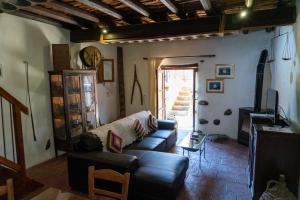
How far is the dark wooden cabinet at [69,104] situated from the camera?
397 centimetres

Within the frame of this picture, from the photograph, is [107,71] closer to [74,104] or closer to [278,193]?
[74,104]

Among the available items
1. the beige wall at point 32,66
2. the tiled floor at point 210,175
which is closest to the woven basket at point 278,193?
the tiled floor at point 210,175

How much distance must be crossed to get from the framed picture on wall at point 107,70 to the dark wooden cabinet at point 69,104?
1.03 m

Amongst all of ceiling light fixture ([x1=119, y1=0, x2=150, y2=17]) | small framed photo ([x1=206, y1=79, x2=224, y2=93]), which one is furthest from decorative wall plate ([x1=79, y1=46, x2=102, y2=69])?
small framed photo ([x1=206, y1=79, x2=224, y2=93])

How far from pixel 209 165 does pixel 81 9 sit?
3445mm

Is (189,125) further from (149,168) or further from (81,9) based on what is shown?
(81,9)

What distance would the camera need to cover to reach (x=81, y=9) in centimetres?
340

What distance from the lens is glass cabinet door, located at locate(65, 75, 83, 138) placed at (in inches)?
159

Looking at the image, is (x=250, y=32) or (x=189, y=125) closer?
(x=250, y=32)

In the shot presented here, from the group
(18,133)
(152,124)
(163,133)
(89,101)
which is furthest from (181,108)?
(18,133)

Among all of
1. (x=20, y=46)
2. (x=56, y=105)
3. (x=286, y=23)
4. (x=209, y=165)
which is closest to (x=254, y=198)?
(x=209, y=165)

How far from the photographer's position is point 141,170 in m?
2.77

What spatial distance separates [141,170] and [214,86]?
3426 mm

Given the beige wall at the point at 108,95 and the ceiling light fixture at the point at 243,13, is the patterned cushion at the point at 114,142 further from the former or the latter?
the ceiling light fixture at the point at 243,13
